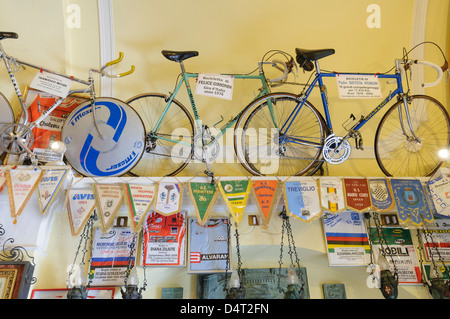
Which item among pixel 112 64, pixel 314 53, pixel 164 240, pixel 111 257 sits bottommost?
pixel 111 257

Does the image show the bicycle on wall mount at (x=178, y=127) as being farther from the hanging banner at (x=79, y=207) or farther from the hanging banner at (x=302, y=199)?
the hanging banner at (x=302, y=199)

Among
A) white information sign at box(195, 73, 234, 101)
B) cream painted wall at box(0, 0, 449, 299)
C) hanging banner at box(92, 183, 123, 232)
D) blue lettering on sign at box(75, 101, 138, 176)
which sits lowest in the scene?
hanging banner at box(92, 183, 123, 232)

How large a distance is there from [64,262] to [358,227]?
280 cm

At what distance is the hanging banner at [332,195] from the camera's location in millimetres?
3098

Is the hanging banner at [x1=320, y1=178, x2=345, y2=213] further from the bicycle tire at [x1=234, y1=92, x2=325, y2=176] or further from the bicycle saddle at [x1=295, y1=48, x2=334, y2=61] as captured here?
the bicycle saddle at [x1=295, y1=48, x2=334, y2=61]

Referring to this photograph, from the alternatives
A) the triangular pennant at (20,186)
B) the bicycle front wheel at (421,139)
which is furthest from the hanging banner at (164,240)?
the bicycle front wheel at (421,139)

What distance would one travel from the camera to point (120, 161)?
11.0 ft

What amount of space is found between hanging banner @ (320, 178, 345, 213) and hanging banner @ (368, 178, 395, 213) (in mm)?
280

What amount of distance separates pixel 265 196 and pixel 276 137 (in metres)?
0.64

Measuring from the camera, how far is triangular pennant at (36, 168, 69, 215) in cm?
288

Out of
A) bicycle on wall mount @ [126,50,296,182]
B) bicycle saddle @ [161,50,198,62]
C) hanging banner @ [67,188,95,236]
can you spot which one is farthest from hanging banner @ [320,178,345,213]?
hanging banner @ [67,188,95,236]

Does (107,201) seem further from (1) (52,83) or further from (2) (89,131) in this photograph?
(1) (52,83)

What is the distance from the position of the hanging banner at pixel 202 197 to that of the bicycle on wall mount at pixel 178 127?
34cm

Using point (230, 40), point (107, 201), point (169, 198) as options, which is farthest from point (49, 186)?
point (230, 40)
